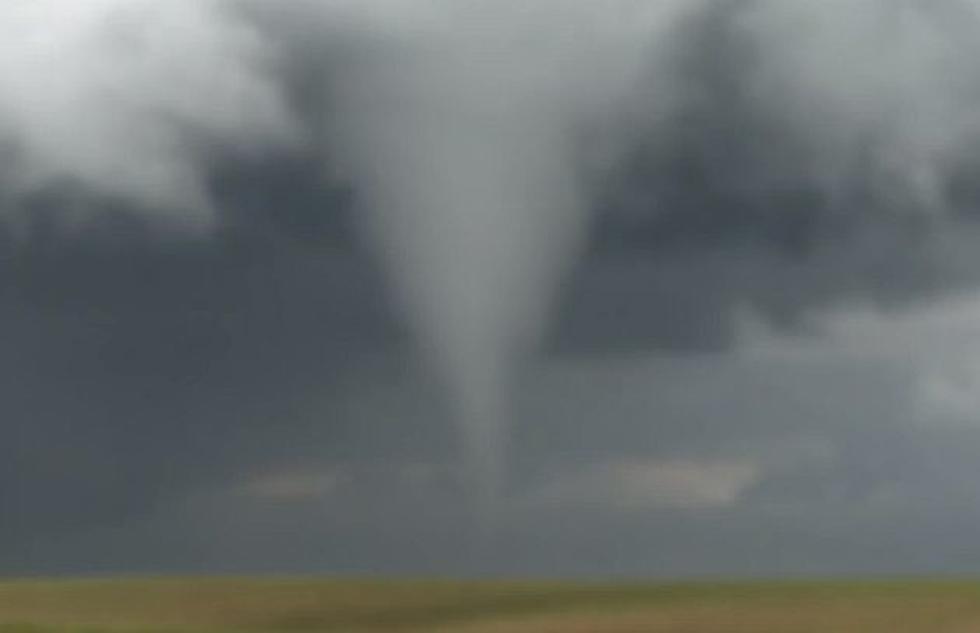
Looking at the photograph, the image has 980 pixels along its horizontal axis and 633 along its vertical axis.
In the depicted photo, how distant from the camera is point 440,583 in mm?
110062

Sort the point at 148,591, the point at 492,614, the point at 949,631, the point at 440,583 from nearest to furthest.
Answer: the point at 949,631
the point at 492,614
the point at 148,591
the point at 440,583

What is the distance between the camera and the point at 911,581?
97.8 meters

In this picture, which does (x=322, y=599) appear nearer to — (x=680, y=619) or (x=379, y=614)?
(x=379, y=614)

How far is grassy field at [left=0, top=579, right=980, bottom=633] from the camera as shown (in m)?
68.1

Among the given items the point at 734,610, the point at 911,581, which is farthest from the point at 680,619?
Result: the point at 911,581

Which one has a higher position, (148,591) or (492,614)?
(148,591)

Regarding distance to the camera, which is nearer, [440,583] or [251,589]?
[251,589]

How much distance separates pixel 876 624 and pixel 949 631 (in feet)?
14.5

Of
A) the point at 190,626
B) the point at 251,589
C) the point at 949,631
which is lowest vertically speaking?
the point at 949,631

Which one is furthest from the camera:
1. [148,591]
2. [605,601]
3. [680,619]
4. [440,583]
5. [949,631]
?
[440,583]

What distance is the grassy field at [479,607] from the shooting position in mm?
68062

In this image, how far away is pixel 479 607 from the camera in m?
86.8

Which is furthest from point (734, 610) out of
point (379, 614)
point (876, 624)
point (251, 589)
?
point (251, 589)

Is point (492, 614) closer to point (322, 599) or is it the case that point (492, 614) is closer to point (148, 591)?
point (322, 599)
